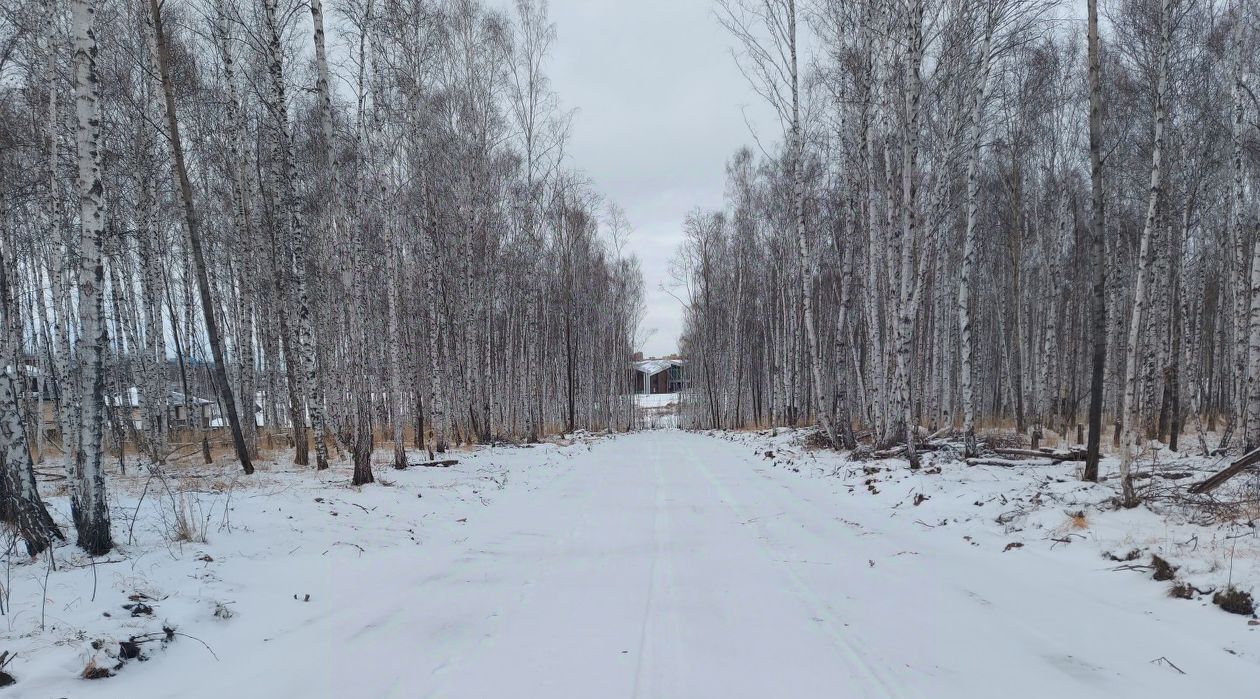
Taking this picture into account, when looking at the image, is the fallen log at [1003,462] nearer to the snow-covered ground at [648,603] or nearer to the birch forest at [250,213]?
the snow-covered ground at [648,603]

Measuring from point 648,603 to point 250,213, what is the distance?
1438cm

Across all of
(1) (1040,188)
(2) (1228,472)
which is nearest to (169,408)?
(2) (1228,472)

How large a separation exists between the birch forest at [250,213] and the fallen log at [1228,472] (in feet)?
30.1

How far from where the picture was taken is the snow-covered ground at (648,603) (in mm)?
2801

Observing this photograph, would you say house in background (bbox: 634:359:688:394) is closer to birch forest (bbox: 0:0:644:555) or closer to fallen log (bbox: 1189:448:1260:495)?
birch forest (bbox: 0:0:644:555)

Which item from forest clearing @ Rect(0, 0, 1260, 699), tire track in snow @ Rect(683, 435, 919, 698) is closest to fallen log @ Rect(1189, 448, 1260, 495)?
forest clearing @ Rect(0, 0, 1260, 699)

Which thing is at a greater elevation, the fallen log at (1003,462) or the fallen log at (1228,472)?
the fallen log at (1228,472)

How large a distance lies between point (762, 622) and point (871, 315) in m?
11.8

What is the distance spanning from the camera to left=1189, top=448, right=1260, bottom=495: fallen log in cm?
509

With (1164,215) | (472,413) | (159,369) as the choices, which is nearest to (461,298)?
(472,413)

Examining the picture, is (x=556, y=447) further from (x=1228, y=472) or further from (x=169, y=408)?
(x=1228, y=472)

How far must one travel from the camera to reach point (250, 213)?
13.7 m

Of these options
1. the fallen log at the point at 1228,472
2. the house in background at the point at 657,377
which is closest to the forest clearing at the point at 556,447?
the fallen log at the point at 1228,472

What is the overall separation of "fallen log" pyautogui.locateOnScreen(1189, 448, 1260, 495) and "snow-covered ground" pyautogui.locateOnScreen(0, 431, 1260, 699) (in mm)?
548
